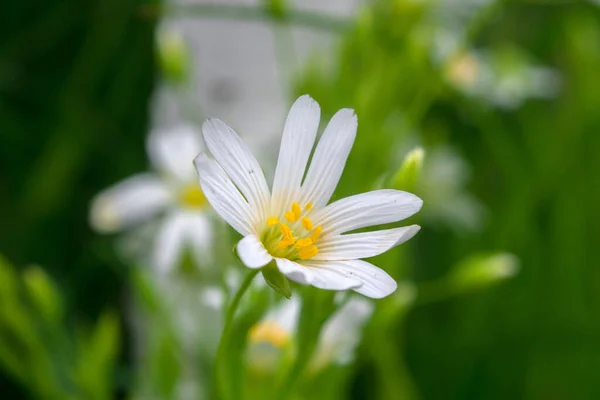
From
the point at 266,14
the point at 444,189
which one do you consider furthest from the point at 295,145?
the point at 444,189

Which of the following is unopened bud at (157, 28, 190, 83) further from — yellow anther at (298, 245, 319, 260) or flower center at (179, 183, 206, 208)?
yellow anther at (298, 245, 319, 260)

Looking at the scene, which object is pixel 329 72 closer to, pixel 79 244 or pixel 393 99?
pixel 393 99

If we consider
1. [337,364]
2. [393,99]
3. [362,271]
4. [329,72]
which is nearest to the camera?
[362,271]

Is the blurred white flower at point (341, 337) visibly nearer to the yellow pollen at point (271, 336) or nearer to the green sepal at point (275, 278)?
the yellow pollen at point (271, 336)

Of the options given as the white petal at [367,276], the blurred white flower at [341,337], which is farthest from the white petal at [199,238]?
the white petal at [367,276]

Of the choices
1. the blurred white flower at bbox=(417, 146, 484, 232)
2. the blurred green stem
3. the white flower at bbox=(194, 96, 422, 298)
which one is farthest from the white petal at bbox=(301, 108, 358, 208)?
the blurred white flower at bbox=(417, 146, 484, 232)

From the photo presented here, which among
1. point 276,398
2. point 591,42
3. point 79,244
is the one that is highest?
point 591,42

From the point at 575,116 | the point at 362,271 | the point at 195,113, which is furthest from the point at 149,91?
the point at 362,271
